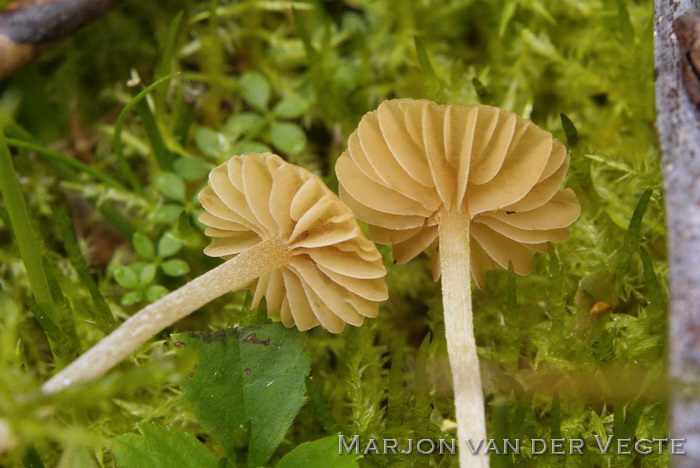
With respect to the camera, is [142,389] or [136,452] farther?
[142,389]

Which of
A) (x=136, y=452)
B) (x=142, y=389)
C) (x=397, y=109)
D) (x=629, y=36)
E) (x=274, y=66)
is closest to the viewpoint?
(x=136, y=452)

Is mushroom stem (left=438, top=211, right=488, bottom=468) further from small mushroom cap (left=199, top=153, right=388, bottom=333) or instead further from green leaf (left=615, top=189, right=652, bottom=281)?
green leaf (left=615, top=189, right=652, bottom=281)

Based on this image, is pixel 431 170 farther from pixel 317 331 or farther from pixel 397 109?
pixel 317 331

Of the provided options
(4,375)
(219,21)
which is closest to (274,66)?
(219,21)

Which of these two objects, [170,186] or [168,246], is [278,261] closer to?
[168,246]

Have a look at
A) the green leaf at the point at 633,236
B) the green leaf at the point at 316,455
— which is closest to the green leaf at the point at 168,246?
the green leaf at the point at 316,455

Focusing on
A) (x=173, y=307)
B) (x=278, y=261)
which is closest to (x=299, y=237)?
(x=278, y=261)

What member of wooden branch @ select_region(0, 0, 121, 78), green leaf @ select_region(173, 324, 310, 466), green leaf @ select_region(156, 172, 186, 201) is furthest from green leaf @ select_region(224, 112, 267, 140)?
green leaf @ select_region(173, 324, 310, 466)
